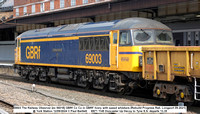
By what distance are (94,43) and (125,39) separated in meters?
2.50

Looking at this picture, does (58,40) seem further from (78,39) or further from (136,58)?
(136,58)

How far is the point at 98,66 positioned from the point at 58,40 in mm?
4680

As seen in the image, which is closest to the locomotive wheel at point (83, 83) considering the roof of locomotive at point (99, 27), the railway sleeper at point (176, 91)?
the roof of locomotive at point (99, 27)

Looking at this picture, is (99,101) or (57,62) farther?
(57,62)

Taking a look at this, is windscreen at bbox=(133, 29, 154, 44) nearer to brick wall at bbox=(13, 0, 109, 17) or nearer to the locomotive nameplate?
the locomotive nameplate

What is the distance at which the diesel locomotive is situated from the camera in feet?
47.3

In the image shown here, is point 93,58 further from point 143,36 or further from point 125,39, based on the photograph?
point 143,36

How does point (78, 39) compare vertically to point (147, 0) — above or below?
below

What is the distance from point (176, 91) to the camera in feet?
39.3

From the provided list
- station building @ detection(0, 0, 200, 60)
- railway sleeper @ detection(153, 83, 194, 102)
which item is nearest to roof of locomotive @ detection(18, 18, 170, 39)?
railway sleeper @ detection(153, 83, 194, 102)

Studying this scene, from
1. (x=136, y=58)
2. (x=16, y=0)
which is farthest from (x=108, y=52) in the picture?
(x=16, y=0)

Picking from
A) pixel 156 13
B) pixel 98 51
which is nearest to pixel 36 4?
pixel 156 13

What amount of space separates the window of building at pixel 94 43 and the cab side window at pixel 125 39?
1.02 m

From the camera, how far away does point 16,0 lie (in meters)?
55.9
